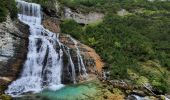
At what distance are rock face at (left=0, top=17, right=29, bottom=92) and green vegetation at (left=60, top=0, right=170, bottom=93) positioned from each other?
990 cm

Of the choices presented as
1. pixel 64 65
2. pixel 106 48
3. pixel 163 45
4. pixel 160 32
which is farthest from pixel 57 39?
pixel 160 32

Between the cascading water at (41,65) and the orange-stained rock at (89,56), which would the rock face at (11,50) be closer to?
the cascading water at (41,65)

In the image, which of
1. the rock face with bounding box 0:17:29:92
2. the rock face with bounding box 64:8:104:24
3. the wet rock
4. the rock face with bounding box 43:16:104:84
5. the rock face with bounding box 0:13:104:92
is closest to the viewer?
the rock face with bounding box 0:17:29:92

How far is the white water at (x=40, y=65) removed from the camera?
31.4 meters

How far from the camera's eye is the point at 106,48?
43812 mm

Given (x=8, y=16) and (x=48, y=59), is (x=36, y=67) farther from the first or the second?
(x=8, y=16)

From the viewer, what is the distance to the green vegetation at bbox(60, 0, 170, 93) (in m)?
38.0

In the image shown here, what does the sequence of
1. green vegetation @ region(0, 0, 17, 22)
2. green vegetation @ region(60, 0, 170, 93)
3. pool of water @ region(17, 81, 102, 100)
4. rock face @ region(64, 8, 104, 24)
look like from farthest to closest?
rock face @ region(64, 8, 104, 24), green vegetation @ region(60, 0, 170, 93), green vegetation @ region(0, 0, 17, 22), pool of water @ region(17, 81, 102, 100)

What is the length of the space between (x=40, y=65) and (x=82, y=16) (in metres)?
24.4

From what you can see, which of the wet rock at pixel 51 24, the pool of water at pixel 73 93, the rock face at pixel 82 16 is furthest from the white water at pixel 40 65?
the rock face at pixel 82 16

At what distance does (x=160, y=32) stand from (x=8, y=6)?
92.0 ft

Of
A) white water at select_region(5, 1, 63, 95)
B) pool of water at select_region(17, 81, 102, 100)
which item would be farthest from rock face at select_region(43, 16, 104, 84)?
pool of water at select_region(17, 81, 102, 100)

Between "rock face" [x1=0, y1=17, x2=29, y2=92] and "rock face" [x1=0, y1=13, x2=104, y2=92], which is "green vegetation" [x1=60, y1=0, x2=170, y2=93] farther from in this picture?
"rock face" [x1=0, y1=17, x2=29, y2=92]

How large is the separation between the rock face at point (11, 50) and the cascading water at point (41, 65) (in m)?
0.64
